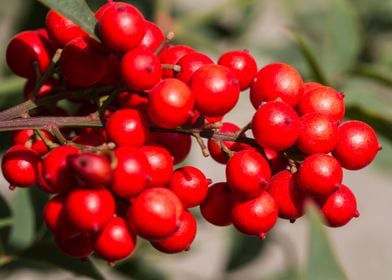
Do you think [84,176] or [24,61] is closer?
A: [84,176]

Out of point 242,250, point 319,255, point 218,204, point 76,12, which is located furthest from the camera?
point 242,250

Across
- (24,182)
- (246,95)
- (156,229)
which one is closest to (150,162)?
(156,229)

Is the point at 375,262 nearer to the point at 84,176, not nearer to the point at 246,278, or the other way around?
the point at 246,278

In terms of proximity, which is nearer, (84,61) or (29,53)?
(84,61)

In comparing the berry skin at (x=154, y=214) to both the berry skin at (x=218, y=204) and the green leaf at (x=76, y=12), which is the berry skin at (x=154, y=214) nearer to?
the berry skin at (x=218, y=204)

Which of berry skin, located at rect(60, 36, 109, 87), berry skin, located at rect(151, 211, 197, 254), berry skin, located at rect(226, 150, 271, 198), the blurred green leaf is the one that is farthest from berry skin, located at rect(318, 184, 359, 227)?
the blurred green leaf

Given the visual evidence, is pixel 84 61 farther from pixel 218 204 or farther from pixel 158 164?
pixel 218 204

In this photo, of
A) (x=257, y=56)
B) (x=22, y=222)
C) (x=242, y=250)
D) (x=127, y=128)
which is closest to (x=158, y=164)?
(x=127, y=128)
